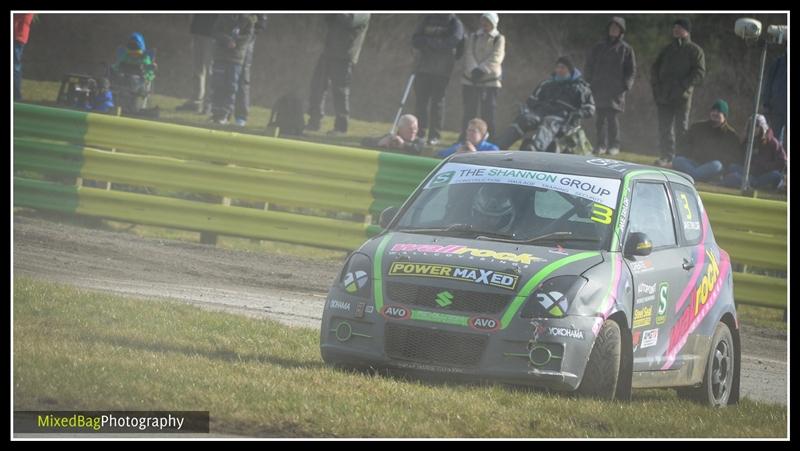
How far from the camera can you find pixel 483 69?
19344 millimetres

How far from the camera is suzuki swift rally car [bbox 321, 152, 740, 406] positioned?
8.77 meters

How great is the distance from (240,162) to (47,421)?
946 cm

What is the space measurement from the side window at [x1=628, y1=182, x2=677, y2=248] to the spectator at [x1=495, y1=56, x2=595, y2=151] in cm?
731

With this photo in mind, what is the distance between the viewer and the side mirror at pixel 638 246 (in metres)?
9.50

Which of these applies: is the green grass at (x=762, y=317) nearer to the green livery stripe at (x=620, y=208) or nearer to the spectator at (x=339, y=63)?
the green livery stripe at (x=620, y=208)

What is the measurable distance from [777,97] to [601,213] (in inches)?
415

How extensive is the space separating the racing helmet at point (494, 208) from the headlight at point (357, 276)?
2.96 ft

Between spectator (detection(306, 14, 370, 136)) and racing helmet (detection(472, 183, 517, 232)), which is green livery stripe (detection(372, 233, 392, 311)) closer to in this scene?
racing helmet (detection(472, 183, 517, 232))

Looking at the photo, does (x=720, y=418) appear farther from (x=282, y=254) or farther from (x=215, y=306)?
(x=282, y=254)

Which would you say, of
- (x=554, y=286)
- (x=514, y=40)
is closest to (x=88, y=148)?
(x=554, y=286)

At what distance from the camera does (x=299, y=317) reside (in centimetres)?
1273

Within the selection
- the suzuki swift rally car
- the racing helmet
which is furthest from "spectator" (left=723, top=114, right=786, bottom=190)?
the racing helmet

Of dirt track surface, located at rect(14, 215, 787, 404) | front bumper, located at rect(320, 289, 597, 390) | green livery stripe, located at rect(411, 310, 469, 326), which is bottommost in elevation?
dirt track surface, located at rect(14, 215, 787, 404)

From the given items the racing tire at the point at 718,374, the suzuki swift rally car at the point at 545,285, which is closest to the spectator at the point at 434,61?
the suzuki swift rally car at the point at 545,285
